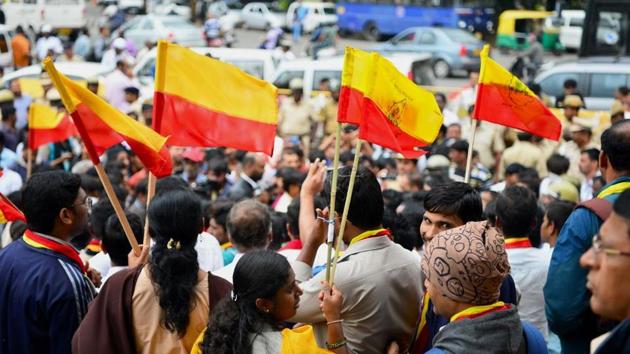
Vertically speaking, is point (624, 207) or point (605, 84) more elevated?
point (624, 207)

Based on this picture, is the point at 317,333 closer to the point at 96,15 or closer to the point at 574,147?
the point at 574,147

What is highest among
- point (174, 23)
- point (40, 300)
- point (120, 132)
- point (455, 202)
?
point (120, 132)

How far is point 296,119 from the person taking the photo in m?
15.5

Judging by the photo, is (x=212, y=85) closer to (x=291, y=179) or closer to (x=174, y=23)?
(x=291, y=179)

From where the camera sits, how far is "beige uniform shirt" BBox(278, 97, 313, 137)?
1548 centimetres

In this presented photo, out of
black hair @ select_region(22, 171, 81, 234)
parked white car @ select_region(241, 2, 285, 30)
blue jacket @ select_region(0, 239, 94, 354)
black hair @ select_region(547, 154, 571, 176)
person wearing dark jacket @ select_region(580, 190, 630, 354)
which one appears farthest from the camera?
parked white car @ select_region(241, 2, 285, 30)

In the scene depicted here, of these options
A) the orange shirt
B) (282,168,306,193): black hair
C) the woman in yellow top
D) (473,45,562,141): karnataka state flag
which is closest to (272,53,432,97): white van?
the orange shirt

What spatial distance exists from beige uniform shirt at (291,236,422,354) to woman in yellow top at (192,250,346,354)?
223mm

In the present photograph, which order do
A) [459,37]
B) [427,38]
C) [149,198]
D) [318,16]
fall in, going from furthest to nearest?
[318,16]
[459,37]
[427,38]
[149,198]

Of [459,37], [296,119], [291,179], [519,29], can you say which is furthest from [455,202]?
[519,29]

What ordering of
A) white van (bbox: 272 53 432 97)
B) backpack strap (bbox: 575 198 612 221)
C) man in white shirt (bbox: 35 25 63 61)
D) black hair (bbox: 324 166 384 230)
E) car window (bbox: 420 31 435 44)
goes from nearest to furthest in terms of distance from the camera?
backpack strap (bbox: 575 198 612 221) < black hair (bbox: 324 166 384 230) < white van (bbox: 272 53 432 97) < man in white shirt (bbox: 35 25 63 61) < car window (bbox: 420 31 435 44)

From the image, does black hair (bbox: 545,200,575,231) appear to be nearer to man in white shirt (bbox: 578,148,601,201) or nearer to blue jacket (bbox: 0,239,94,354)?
man in white shirt (bbox: 578,148,601,201)

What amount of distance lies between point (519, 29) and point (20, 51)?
17117mm

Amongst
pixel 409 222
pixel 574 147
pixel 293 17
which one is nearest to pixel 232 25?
pixel 293 17
